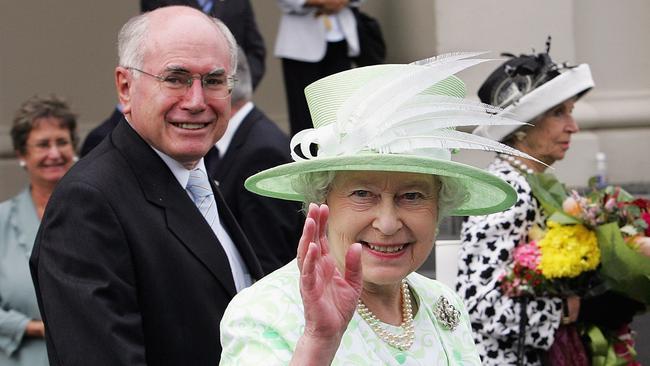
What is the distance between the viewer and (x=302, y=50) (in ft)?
26.2

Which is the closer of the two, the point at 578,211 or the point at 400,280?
the point at 400,280

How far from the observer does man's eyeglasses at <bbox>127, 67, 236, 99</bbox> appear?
3883mm

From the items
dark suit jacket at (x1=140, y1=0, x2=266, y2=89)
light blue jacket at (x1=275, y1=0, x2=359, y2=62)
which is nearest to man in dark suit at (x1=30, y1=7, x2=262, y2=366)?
dark suit jacket at (x1=140, y1=0, x2=266, y2=89)

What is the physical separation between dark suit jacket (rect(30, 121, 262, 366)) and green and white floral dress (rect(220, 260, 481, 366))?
73 centimetres

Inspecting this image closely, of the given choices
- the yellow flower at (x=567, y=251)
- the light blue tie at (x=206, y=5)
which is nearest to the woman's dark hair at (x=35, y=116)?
the light blue tie at (x=206, y=5)

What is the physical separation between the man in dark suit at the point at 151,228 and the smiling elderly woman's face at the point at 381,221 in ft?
2.54

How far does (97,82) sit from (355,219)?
644 centimetres

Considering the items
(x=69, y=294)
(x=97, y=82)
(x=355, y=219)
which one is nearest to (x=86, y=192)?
(x=69, y=294)

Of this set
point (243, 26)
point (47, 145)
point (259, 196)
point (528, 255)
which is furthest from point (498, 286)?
point (243, 26)

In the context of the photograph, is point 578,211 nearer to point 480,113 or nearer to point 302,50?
point 480,113

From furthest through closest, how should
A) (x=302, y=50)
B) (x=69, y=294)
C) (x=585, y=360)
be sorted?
1. (x=302, y=50)
2. (x=585, y=360)
3. (x=69, y=294)

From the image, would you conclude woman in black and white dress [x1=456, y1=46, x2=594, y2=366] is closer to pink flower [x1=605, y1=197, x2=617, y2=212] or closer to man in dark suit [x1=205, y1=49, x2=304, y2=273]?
pink flower [x1=605, y1=197, x2=617, y2=212]

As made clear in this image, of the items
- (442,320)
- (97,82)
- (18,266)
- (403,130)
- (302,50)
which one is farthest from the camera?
(97,82)

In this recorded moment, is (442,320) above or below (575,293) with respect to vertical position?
above
